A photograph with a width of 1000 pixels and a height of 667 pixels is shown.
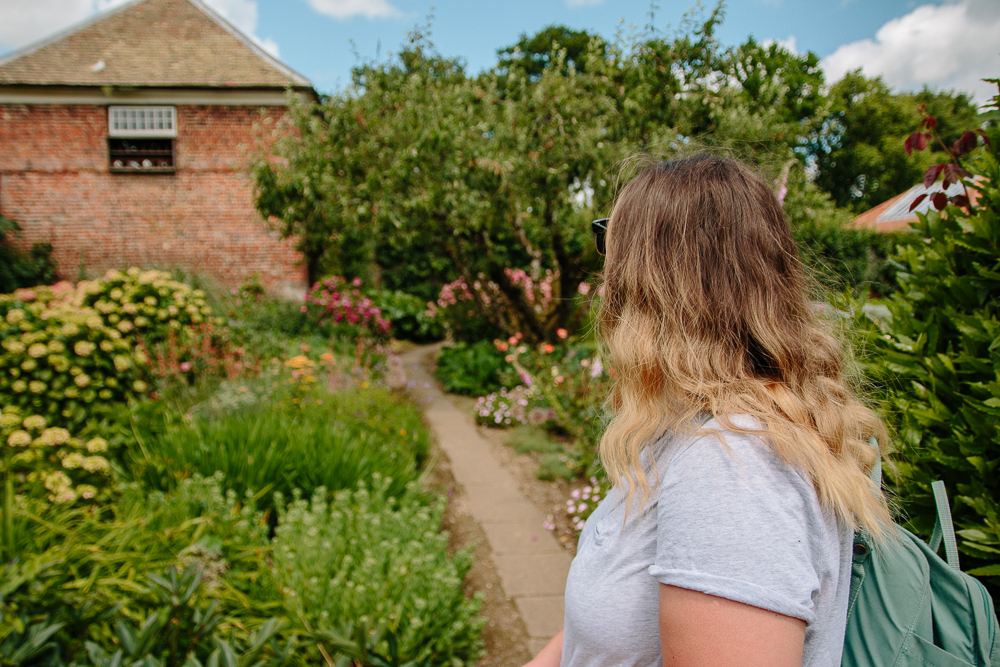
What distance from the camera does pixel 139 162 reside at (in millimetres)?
10664

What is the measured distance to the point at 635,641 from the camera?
827 millimetres

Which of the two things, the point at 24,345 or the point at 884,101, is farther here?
the point at 884,101

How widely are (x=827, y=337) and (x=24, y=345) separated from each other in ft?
14.5

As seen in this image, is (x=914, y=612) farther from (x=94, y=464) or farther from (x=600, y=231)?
(x=94, y=464)

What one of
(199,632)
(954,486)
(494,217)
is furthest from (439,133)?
(954,486)

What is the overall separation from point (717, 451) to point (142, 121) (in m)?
12.9

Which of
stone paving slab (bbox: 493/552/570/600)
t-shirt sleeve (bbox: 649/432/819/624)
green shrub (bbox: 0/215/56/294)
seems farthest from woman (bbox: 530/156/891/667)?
green shrub (bbox: 0/215/56/294)

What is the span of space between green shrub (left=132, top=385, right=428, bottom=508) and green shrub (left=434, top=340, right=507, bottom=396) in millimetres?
3055

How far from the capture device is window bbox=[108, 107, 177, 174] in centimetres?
1048

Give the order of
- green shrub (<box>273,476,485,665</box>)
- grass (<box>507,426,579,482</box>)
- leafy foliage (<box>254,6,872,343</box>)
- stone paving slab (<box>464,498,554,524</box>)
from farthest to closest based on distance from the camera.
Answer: leafy foliage (<box>254,6,872,343</box>) → grass (<box>507,426,579,482</box>) → stone paving slab (<box>464,498,554,524</box>) → green shrub (<box>273,476,485,665</box>)

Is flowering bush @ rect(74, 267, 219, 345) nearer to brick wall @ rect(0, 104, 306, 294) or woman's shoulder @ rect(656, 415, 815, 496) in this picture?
woman's shoulder @ rect(656, 415, 815, 496)

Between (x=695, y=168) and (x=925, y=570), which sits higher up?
(x=695, y=168)

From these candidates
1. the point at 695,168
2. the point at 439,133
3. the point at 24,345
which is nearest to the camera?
the point at 695,168

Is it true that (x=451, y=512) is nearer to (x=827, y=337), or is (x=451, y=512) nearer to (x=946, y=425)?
(x=946, y=425)
